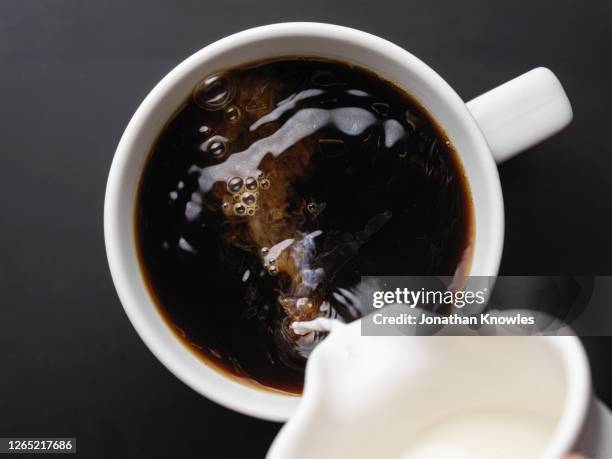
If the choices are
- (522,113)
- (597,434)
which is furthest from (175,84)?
(597,434)

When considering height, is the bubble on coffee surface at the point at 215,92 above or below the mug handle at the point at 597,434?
above

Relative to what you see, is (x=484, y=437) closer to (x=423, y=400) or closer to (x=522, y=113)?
(x=423, y=400)

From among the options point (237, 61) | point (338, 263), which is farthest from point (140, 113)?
point (338, 263)

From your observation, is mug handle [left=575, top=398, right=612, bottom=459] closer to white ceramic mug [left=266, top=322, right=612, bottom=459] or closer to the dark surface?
white ceramic mug [left=266, top=322, right=612, bottom=459]

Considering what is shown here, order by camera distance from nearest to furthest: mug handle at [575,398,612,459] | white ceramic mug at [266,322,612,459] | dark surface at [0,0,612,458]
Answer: mug handle at [575,398,612,459]
white ceramic mug at [266,322,612,459]
dark surface at [0,0,612,458]

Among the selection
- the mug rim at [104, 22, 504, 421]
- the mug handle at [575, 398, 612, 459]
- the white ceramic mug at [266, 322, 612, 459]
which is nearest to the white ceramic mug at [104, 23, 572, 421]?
the mug rim at [104, 22, 504, 421]

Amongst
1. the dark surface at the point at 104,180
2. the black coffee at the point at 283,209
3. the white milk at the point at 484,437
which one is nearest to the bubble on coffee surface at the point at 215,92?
the black coffee at the point at 283,209

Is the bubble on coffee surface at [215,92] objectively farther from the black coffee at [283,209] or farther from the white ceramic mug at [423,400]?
the white ceramic mug at [423,400]

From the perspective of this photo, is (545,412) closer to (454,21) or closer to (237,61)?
(237,61)
